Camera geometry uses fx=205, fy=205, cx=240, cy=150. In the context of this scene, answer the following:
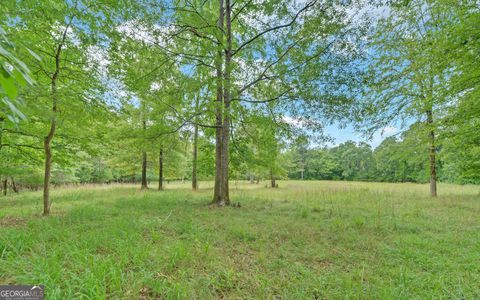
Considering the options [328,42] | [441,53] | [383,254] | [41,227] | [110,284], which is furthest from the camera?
[328,42]

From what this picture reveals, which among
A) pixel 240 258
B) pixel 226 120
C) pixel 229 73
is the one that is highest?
pixel 229 73

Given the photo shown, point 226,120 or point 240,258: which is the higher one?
point 226,120

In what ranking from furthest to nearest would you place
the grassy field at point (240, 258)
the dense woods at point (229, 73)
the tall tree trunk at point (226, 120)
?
the tall tree trunk at point (226, 120)
the dense woods at point (229, 73)
the grassy field at point (240, 258)

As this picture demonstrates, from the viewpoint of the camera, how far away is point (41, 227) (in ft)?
13.3

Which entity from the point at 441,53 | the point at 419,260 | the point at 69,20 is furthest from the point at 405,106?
the point at 69,20

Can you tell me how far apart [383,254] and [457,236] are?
2.18 meters

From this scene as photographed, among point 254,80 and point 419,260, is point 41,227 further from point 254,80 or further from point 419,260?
point 419,260

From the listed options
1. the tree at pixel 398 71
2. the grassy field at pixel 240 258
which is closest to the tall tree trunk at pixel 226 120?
the grassy field at pixel 240 258

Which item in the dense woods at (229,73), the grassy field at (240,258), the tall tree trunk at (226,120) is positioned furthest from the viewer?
the tall tree trunk at (226,120)

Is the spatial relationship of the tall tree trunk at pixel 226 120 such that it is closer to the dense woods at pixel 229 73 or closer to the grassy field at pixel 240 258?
the dense woods at pixel 229 73

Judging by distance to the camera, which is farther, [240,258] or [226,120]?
[226,120]

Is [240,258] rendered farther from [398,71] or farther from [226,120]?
[398,71]

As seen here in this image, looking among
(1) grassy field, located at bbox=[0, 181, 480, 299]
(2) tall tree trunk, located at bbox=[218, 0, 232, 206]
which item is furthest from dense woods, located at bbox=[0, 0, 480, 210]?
(1) grassy field, located at bbox=[0, 181, 480, 299]

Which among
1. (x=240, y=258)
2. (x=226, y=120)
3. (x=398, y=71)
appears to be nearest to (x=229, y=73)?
(x=226, y=120)
